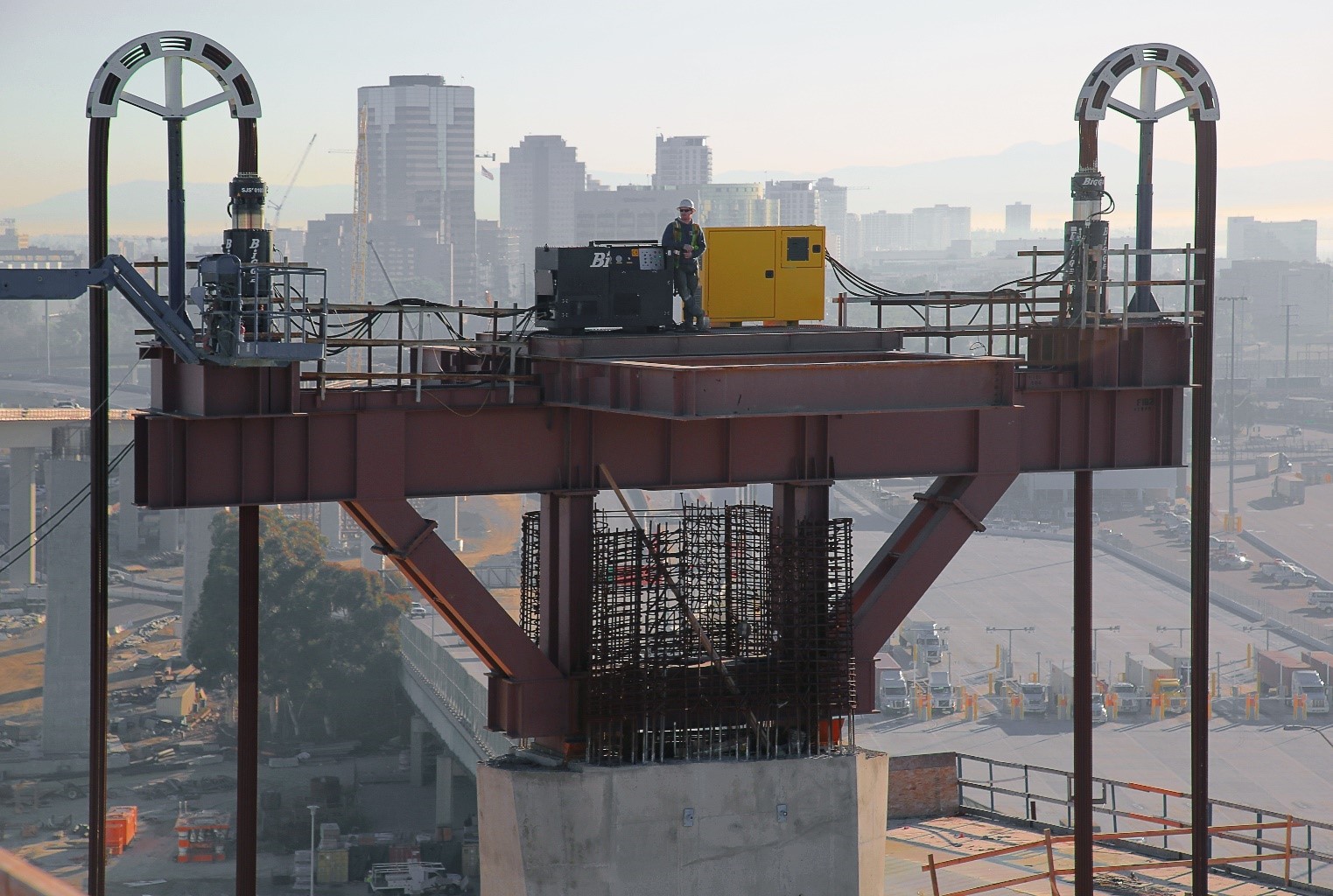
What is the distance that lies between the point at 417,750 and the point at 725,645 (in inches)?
3366

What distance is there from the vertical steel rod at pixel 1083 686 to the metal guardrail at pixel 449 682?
60.5 metres

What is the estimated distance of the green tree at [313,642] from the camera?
371 ft

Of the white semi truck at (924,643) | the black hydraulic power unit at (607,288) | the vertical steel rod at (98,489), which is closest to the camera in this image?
the vertical steel rod at (98,489)

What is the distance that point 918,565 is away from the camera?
21.6m

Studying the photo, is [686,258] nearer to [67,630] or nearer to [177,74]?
[177,74]

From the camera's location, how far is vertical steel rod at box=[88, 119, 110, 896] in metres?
18.2

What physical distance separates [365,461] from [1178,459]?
10792 mm

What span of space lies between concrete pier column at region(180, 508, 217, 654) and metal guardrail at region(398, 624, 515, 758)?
2721cm

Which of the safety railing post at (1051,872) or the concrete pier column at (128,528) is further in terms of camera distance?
the concrete pier column at (128,528)

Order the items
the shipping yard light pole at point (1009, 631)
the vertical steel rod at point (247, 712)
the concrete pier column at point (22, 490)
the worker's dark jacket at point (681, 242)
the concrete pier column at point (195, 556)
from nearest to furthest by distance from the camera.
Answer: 1. the vertical steel rod at point (247, 712)
2. the worker's dark jacket at point (681, 242)
3. the concrete pier column at point (22, 490)
4. the concrete pier column at point (195, 556)
5. the shipping yard light pole at point (1009, 631)

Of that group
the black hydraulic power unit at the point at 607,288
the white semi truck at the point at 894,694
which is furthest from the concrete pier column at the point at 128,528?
the black hydraulic power unit at the point at 607,288

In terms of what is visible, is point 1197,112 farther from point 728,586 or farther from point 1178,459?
point 728,586

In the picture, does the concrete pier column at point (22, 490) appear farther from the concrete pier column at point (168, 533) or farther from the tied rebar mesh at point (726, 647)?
the tied rebar mesh at point (726, 647)

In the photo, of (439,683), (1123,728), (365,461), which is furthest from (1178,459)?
(1123,728)
